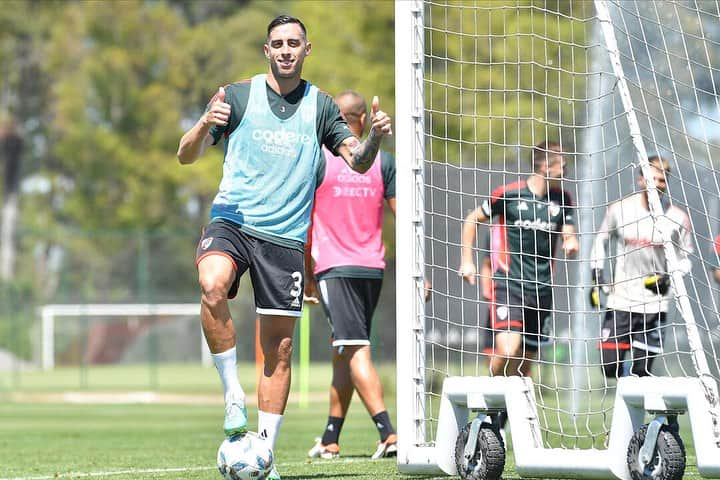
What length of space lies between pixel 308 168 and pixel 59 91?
125 feet

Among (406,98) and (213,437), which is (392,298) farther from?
(406,98)

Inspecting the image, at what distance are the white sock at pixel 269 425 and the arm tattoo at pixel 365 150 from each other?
1314 mm

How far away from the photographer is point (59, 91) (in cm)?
4322

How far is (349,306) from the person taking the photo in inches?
347

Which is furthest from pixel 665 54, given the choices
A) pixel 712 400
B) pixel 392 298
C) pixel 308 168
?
pixel 392 298

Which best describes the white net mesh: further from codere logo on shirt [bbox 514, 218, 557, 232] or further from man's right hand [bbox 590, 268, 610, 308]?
man's right hand [bbox 590, 268, 610, 308]

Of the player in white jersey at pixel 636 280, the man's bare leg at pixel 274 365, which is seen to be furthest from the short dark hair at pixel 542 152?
the man's bare leg at pixel 274 365

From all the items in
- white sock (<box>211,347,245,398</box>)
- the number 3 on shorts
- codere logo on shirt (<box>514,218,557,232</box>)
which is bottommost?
white sock (<box>211,347,245,398</box>)

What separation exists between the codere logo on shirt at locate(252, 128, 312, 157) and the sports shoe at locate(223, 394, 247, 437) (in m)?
1.24

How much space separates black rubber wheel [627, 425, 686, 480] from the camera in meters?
5.36

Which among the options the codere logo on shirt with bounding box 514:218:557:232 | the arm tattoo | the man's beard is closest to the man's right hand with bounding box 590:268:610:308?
the codere logo on shirt with bounding box 514:218:557:232

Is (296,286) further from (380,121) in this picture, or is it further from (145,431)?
(145,431)

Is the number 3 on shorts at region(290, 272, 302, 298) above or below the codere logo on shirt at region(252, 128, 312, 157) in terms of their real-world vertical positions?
below

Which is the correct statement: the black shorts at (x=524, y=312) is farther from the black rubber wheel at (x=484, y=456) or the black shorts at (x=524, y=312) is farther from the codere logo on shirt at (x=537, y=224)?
the black rubber wheel at (x=484, y=456)
